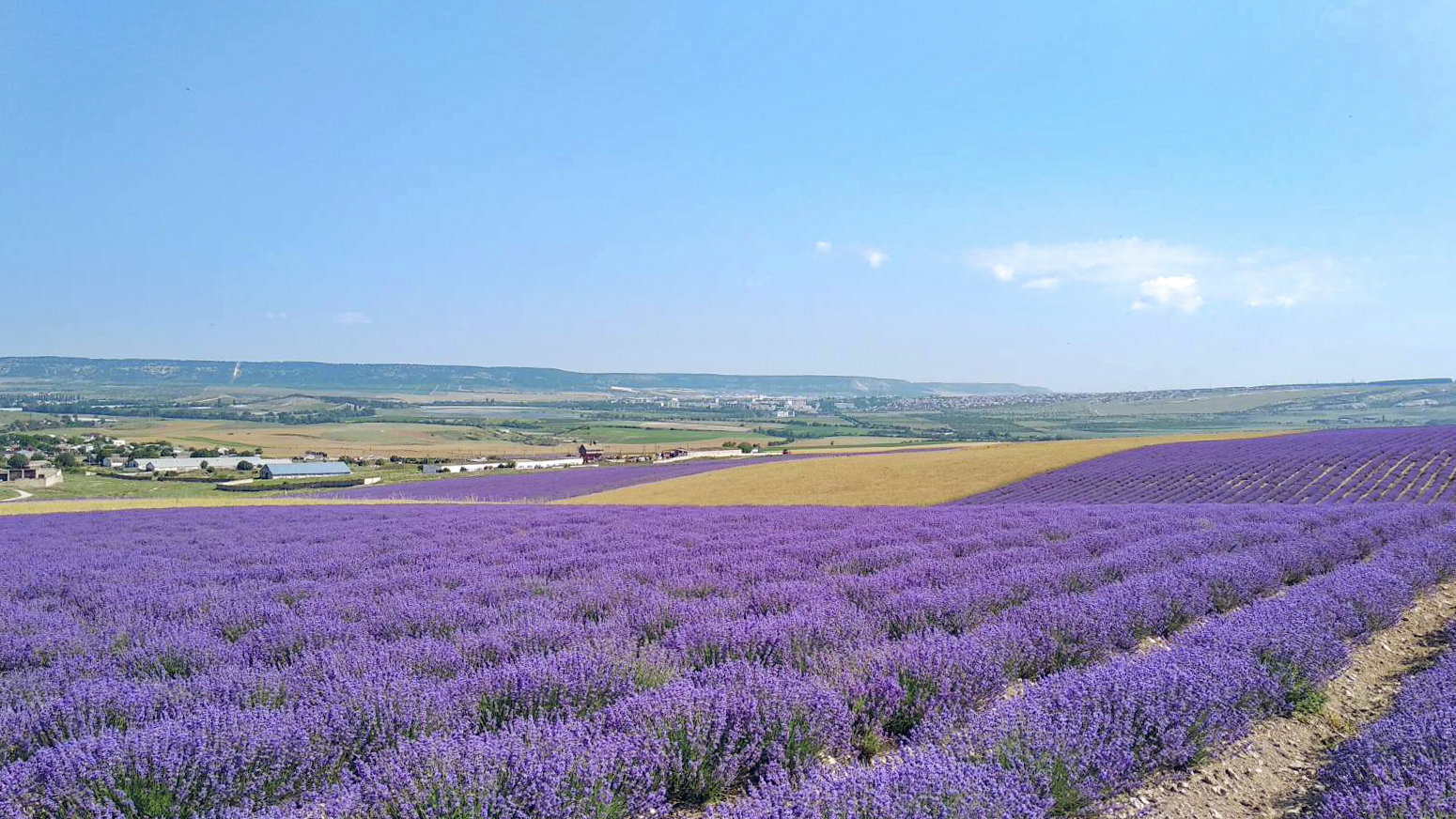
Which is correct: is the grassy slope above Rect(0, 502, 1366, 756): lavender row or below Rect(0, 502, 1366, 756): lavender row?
below

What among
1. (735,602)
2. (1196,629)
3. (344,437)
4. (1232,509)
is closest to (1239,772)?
(1196,629)

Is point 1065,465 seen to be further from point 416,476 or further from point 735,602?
point 416,476

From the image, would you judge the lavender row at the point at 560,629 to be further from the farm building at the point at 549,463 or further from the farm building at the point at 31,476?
the farm building at the point at 549,463

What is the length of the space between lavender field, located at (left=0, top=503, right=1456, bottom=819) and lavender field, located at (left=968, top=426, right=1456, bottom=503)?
1197 centimetres

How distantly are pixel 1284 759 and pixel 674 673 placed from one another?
110 inches

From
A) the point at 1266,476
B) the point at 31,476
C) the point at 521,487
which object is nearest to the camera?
the point at 1266,476

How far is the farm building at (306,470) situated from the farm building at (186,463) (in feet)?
6.94

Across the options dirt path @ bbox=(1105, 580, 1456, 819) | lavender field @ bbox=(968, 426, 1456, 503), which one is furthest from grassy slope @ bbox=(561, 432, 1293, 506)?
dirt path @ bbox=(1105, 580, 1456, 819)

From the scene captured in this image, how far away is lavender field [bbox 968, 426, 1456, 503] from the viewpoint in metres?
17.9

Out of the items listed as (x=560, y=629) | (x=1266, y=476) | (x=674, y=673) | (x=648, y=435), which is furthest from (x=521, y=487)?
(x=648, y=435)

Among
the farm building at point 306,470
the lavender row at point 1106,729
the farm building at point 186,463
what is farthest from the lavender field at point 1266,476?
the farm building at point 186,463

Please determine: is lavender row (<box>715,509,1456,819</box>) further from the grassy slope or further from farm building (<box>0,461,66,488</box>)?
farm building (<box>0,461,66,488</box>)

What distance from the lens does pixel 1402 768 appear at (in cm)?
243

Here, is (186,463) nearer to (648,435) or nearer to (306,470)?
(306,470)
